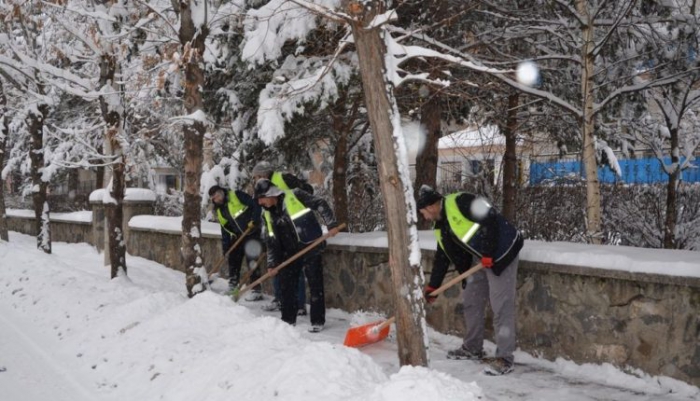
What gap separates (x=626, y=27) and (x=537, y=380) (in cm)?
501

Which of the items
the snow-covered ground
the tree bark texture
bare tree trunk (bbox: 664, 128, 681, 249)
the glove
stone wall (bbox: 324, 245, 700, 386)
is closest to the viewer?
the snow-covered ground

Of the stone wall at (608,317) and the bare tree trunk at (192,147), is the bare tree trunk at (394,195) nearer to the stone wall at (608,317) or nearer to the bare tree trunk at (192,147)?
the stone wall at (608,317)

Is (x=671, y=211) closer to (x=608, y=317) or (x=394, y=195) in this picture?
(x=608, y=317)

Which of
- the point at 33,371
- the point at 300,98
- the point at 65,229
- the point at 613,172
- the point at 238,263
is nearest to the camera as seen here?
the point at 33,371

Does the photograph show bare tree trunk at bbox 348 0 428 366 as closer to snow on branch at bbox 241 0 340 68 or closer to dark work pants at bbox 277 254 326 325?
dark work pants at bbox 277 254 326 325

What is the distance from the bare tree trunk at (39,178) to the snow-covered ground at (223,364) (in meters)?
5.39

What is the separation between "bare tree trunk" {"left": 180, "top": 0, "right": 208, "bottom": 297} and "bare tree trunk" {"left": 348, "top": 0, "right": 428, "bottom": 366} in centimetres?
335

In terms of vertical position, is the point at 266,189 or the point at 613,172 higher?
the point at 613,172

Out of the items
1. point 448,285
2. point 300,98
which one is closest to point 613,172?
point 300,98

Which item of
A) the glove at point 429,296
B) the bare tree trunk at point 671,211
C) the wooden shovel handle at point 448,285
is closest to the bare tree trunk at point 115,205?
the wooden shovel handle at point 448,285

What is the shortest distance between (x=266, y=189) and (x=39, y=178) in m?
8.83

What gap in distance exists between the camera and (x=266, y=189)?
263 inches

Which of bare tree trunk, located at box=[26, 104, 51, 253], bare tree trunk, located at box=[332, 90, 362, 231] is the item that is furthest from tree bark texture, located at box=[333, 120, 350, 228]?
bare tree trunk, located at box=[26, 104, 51, 253]

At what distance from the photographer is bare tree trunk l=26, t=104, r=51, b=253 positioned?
41.6 ft
